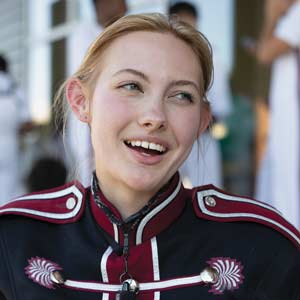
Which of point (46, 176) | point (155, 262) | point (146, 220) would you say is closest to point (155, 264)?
point (155, 262)

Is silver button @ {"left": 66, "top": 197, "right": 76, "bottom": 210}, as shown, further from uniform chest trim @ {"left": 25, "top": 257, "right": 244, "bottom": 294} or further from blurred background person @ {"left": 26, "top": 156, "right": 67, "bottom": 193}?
blurred background person @ {"left": 26, "top": 156, "right": 67, "bottom": 193}

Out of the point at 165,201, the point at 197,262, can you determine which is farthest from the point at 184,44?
the point at 197,262

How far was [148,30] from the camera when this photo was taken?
1.62 metres

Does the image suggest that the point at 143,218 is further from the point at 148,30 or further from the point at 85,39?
the point at 85,39

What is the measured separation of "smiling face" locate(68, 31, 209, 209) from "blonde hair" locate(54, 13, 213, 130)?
0.02 m

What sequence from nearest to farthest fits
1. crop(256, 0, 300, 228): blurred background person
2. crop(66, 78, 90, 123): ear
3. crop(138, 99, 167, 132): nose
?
crop(138, 99, 167, 132): nose → crop(66, 78, 90, 123): ear → crop(256, 0, 300, 228): blurred background person

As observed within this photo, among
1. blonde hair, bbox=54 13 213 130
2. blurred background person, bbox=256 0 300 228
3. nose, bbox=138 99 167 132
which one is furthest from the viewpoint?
blurred background person, bbox=256 0 300 228

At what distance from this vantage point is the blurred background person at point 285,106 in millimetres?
3486

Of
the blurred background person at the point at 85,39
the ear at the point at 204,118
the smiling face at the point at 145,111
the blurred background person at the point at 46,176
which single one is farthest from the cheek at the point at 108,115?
the blurred background person at the point at 46,176

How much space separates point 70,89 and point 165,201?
15.3 inches

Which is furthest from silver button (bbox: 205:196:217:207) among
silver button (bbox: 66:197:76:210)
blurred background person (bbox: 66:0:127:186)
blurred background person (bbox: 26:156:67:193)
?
blurred background person (bbox: 26:156:67:193)

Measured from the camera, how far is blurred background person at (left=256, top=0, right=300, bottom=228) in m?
3.49

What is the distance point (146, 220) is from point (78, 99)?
0.37 metres

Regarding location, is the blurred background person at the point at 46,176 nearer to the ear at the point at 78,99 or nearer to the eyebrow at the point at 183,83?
the ear at the point at 78,99
